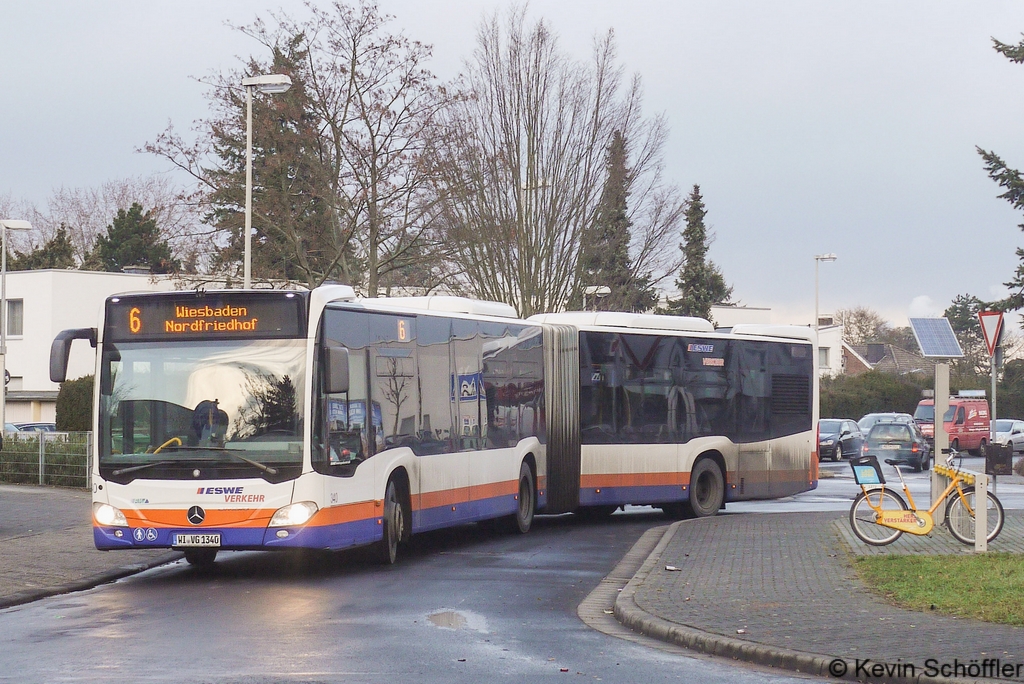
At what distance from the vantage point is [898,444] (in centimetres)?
4338

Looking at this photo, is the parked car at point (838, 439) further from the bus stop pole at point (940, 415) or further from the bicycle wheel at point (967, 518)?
the bicycle wheel at point (967, 518)

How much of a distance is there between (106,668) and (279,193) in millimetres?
24742

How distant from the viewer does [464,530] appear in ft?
65.4

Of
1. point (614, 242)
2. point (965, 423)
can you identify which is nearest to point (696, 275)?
point (965, 423)

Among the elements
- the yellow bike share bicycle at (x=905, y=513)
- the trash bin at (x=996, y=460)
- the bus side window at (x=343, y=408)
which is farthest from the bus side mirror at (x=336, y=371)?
the trash bin at (x=996, y=460)

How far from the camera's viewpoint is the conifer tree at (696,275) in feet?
252

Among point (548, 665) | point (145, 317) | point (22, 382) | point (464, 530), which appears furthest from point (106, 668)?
point (22, 382)

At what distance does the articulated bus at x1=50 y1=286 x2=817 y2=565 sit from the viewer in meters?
13.2

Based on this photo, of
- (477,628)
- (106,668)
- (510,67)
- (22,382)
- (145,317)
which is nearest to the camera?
(106,668)

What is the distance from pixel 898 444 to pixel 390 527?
3160cm

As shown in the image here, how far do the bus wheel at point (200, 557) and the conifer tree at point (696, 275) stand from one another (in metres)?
58.6

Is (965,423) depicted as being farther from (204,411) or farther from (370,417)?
(204,411)

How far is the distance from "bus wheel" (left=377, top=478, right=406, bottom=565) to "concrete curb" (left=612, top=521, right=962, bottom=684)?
13.1 ft

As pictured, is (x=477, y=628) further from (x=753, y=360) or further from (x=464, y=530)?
(x=753, y=360)
